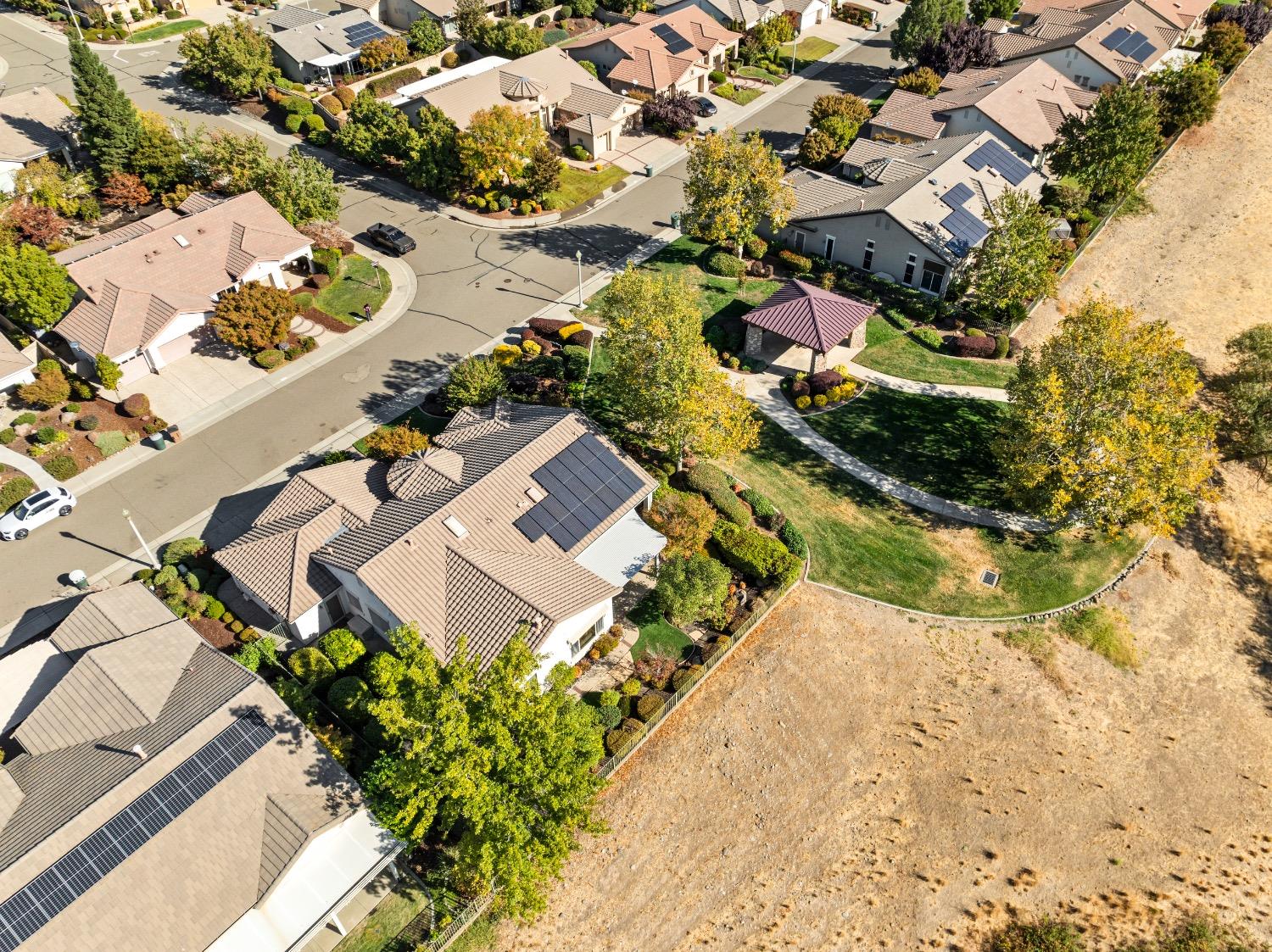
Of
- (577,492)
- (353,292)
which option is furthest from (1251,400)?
(353,292)

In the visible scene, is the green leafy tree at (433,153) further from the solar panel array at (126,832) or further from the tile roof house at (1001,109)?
the solar panel array at (126,832)

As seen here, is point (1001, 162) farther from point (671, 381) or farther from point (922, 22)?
point (671, 381)

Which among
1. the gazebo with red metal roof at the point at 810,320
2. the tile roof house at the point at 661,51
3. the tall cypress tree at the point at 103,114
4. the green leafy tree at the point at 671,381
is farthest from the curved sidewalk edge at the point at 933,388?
the tall cypress tree at the point at 103,114

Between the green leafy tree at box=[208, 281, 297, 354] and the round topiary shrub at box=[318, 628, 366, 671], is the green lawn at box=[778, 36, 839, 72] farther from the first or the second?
the round topiary shrub at box=[318, 628, 366, 671]

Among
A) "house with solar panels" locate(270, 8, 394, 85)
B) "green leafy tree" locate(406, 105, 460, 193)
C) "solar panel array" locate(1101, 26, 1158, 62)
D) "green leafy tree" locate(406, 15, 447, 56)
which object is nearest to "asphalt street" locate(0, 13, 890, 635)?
"green leafy tree" locate(406, 105, 460, 193)

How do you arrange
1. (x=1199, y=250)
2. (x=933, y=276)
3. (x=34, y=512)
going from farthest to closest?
(x=1199, y=250) → (x=933, y=276) → (x=34, y=512)

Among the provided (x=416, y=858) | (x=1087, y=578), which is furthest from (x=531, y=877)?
(x=1087, y=578)

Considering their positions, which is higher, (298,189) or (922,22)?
(922,22)
